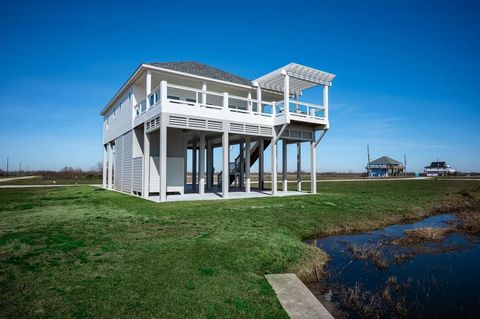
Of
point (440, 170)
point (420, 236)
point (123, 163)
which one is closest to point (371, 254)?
point (420, 236)

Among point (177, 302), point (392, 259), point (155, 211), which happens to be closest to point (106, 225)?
point (155, 211)

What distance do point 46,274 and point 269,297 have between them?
12.4 ft

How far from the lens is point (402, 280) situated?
262 inches

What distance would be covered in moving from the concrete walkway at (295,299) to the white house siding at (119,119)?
598 inches

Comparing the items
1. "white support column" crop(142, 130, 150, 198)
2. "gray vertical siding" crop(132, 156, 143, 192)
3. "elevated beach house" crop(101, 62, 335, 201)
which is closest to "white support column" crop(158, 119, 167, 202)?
"elevated beach house" crop(101, 62, 335, 201)

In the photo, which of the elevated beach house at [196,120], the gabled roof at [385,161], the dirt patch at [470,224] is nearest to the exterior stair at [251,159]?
the elevated beach house at [196,120]

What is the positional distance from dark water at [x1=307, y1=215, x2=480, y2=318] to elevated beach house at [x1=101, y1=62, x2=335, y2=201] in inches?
308

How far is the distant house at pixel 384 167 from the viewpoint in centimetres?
7150

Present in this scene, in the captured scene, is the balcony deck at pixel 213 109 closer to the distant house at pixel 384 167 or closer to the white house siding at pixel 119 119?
the white house siding at pixel 119 119

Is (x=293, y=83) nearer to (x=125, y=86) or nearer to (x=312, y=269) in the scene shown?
(x=125, y=86)

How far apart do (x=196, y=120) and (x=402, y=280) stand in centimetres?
1059

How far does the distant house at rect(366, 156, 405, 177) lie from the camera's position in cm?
7150

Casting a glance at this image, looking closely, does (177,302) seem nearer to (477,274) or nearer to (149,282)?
(149,282)

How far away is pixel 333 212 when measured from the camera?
42.7 feet
